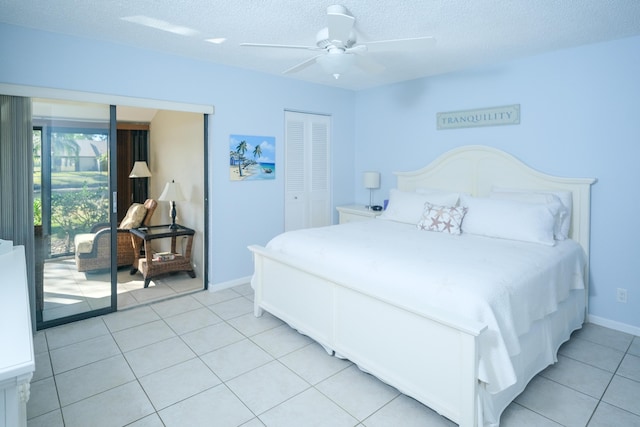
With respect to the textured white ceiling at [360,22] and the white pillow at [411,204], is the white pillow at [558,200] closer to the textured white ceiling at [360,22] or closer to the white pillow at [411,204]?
the white pillow at [411,204]

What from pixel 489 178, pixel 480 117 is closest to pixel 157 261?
pixel 489 178

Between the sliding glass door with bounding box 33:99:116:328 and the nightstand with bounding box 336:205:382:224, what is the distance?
2849 millimetres

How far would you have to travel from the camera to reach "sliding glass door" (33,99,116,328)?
322cm

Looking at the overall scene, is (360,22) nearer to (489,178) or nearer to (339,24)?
(339,24)

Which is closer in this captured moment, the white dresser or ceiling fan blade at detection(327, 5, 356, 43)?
the white dresser

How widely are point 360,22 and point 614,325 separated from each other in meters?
3.37

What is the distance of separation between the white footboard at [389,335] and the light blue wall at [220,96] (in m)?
1.18

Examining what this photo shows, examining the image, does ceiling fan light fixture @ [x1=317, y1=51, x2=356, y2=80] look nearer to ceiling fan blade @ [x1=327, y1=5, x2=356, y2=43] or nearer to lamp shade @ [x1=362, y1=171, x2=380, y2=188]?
ceiling fan blade @ [x1=327, y1=5, x2=356, y2=43]

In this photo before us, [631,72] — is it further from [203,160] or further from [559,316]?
[203,160]

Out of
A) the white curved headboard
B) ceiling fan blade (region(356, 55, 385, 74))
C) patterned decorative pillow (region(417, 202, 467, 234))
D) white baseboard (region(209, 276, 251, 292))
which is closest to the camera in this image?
ceiling fan blade (region(356, 55, 385, 74))

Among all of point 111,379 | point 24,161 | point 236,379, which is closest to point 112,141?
point 24,161

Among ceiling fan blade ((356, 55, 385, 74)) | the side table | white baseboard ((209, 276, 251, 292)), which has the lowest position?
white baseboard ((209, 276, 251, 292))

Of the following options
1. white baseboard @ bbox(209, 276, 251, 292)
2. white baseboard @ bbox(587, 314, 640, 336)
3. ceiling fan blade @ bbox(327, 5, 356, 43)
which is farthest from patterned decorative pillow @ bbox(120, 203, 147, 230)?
white baseboard @ bbox(587, 314, 640, 336)

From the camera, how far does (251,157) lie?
440 cm
